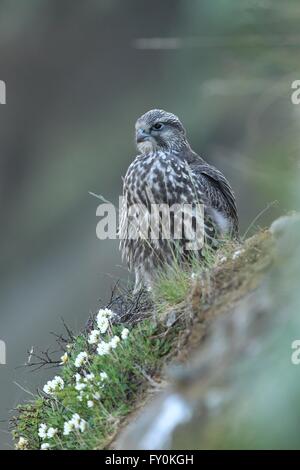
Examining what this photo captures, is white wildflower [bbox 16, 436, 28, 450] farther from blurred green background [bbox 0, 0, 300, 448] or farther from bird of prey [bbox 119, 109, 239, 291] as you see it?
blurred green background [bbox 0, 0, 300, 448]

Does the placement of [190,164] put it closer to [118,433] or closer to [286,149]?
[118,433]

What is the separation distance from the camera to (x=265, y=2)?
13.1 ft

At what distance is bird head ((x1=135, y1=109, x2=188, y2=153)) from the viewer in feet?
26.5

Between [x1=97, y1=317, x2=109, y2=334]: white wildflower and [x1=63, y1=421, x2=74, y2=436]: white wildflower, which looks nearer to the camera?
[x1=63, y1=421, x2=74, y2=436]: white wildflower

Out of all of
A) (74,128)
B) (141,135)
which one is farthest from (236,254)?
(74,128)

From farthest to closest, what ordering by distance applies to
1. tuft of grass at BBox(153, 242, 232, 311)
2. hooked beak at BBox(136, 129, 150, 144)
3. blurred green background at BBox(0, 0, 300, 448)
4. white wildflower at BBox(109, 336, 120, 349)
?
blurred green background at BBox(0, 0, 300, 448) < hooked beak at BBox(136, 129, 150, 144) < tuft of grass at BBox(153, 242, 232, 311) < white wildflower at BBox(109, 336, 120, 349)

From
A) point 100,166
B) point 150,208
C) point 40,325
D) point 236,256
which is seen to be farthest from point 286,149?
point 100,166

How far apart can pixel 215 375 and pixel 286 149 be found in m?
0.82

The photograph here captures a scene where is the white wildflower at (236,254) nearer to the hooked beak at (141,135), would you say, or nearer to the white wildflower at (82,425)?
the white wildflower at (82,425)

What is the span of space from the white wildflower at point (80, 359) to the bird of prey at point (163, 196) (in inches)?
54.4

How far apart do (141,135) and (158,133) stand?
14 centimetres

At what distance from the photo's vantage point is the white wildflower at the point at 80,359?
5559mm

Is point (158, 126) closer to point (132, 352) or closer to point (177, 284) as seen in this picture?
point (177, 284)

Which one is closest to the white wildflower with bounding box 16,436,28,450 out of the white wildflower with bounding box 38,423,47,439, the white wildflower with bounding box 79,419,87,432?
the white wildflower with bounding box 38,423,47,439
